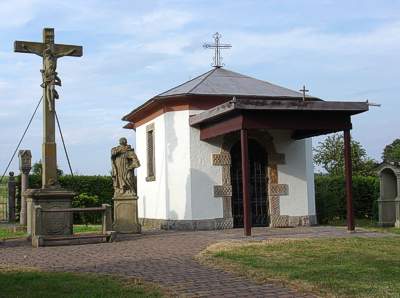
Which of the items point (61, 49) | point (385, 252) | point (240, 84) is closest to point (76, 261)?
point (385, 252)

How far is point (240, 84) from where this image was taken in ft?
64.7

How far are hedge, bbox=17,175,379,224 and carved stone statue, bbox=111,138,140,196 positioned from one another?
8009 mm

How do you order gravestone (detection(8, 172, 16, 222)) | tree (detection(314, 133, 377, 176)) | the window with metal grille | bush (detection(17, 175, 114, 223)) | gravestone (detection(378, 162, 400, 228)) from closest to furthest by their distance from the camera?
the window with metal grille → gravestone (detection(378, 162, 400, 228)) → gravestone (detection(8, 172, 16, 222)) → bush (detection(17, 175, 114, 223)) → tree (detection(314, 133, 377, 176))

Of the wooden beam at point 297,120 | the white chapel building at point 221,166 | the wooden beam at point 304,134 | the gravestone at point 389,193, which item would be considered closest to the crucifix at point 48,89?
the white chapel building at point 221,166

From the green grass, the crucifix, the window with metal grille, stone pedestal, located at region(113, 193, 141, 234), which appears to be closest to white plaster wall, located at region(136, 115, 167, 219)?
the window with metal grille

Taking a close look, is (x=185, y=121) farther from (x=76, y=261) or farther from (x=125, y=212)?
(x=76, y=261)

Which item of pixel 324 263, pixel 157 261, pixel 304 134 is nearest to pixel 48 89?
pixel 157 261

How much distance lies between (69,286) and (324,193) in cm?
1694

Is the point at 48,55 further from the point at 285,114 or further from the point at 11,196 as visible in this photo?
the point at 11,196

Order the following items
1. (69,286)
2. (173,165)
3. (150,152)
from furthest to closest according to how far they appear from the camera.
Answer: (150,152) → (173,165) → (69,286)

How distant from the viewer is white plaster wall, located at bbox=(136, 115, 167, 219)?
18906mm

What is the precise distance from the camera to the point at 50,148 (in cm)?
1456

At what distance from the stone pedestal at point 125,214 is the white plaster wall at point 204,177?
217 centimetres

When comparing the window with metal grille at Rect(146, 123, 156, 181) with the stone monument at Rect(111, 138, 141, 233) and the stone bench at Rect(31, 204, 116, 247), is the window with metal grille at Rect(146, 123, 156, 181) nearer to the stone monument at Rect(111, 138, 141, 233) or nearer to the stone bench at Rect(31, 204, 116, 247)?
the stone monument at Rect(111, 138, 141, 233)
